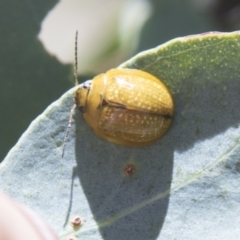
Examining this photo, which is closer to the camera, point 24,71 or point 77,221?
point 77,221

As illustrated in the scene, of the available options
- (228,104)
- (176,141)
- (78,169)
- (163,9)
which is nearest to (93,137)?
(78,169)

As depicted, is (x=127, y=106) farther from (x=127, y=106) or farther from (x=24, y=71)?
(x=24, y=71)

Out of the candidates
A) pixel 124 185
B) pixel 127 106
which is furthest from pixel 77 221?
pixel 127 106

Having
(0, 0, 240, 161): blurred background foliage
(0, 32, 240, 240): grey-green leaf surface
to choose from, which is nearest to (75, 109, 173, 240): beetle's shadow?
(0, 32, 240, 240): grey-green leaf surface

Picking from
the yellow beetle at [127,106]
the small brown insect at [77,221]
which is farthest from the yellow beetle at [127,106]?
the small brown insect at [77,221]

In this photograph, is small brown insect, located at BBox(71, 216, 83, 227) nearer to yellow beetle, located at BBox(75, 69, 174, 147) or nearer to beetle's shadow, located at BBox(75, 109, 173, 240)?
beetle's shadow, located at BBox(75, 109, 173, 240)
